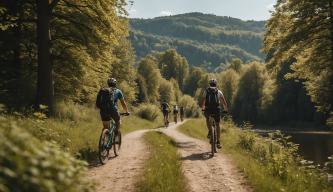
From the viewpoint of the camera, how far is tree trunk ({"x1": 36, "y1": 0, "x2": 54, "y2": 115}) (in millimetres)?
19578

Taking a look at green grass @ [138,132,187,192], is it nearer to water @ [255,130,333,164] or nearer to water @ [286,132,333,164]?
water @ [255,130,333,164]

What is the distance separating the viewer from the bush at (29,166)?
364 cm

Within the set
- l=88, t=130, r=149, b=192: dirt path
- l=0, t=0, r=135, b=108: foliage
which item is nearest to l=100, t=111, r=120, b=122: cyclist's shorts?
l=88, t=130, r=149, b=192: dirt path

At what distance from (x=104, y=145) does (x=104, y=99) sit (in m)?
1.34

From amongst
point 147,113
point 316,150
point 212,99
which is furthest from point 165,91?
point 212,99

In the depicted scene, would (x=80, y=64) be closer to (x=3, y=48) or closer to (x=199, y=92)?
(x=3, y=48)

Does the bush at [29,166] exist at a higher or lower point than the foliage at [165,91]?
lower

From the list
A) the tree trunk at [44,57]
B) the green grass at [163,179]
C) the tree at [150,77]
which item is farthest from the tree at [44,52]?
the tree at [150,77]

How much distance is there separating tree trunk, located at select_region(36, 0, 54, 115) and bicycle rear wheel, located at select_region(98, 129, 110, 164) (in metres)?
7.04

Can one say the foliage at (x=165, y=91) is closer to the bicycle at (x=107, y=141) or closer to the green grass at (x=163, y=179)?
the bicycle at (x=107, y=141)

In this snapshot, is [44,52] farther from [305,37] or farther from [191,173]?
[305,37]

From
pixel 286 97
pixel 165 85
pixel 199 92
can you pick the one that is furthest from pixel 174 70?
pixel 286 97

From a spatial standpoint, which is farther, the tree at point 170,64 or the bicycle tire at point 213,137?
the tree at point 170,64

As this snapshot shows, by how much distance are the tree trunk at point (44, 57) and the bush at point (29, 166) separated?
1592cm
